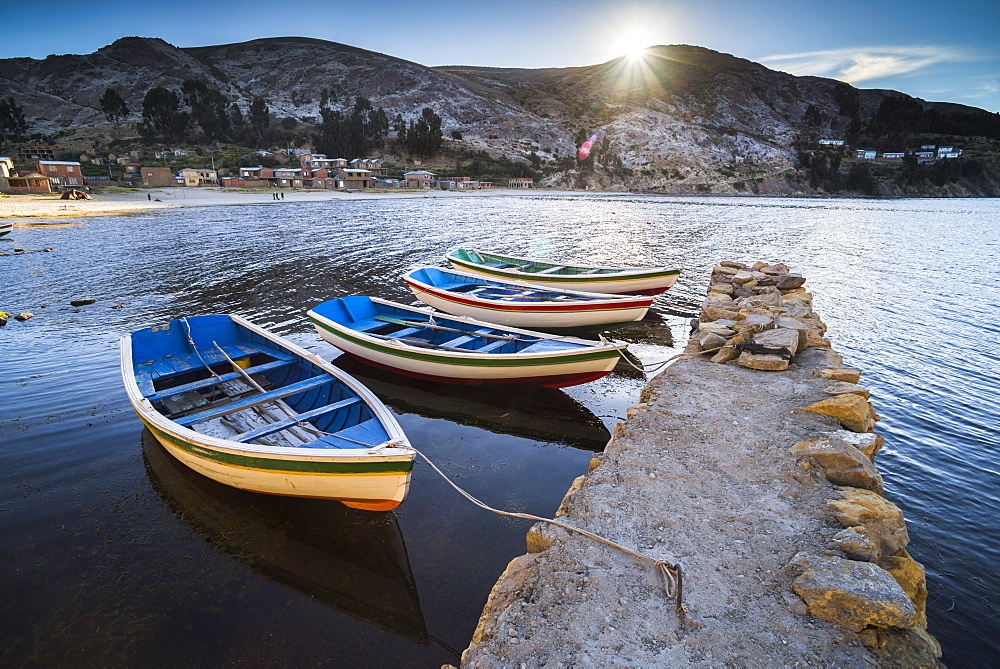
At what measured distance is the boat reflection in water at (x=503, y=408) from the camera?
9438 millimetres

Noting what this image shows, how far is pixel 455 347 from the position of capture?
1126 cm

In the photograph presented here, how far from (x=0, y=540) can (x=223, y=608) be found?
3.67 m

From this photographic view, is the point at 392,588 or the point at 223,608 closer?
the point at 223,608

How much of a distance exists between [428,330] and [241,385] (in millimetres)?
4607

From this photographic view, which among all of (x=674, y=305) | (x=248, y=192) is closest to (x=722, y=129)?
(x=248, y=192)

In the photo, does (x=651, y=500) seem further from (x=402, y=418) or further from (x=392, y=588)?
(x=402, y=418)

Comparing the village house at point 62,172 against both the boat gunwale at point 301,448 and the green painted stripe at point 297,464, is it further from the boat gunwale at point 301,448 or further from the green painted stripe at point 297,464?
the green painted stripe at point 297,464

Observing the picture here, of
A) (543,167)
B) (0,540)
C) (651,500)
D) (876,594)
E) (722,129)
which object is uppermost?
(722,129)

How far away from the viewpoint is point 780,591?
4.07m

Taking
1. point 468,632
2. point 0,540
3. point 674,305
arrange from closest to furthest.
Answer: point 468,632, point 0,540, point 674,305

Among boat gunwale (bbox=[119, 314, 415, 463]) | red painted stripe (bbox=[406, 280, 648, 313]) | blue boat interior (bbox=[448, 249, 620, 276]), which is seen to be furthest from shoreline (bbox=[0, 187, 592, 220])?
boat gunwale (bbox=[119, 314, 415, 463])

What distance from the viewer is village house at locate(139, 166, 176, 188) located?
83625 millimetres

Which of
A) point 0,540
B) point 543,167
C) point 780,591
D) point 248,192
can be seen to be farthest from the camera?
point 543,167

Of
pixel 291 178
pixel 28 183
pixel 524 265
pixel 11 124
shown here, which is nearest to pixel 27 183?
pixel 28 183
